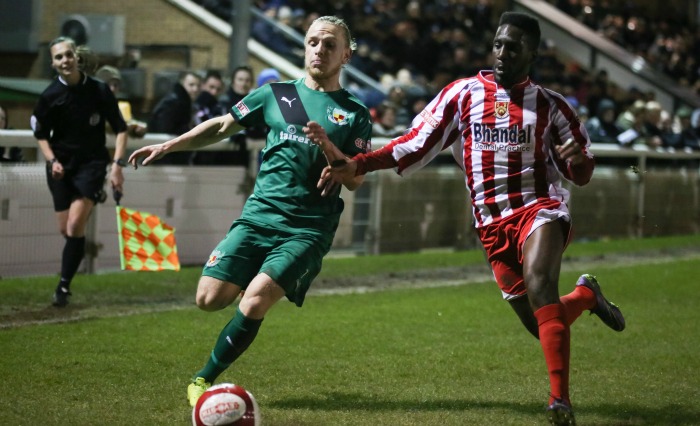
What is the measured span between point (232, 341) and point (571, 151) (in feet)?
6.82

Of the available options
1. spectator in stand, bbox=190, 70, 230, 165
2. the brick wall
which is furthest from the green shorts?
the brick wall

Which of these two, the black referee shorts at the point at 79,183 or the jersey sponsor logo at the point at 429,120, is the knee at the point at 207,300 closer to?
the jersey sponsor logo at the point at 429,120

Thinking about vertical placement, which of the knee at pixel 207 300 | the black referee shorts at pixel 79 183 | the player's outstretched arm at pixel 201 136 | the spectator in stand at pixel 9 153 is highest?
the player's outstretched arm at pixel 201 136

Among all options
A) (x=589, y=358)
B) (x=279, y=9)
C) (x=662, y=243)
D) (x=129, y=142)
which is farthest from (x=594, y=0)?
(x=589, y=358)

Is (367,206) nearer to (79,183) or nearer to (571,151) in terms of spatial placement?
(79,183)

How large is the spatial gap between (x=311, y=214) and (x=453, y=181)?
10102 mm

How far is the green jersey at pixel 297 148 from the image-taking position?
6.88 m

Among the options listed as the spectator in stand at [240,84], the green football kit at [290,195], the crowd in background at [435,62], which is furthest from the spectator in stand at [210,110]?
the green football kit at [290,195]

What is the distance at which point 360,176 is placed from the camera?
6.79 metres

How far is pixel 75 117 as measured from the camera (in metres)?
10.7

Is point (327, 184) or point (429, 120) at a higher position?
point (429, 120)

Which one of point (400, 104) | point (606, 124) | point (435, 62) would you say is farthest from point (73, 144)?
point (435, 62)

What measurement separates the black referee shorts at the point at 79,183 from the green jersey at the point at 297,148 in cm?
410

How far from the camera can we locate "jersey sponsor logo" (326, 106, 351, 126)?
695cm
